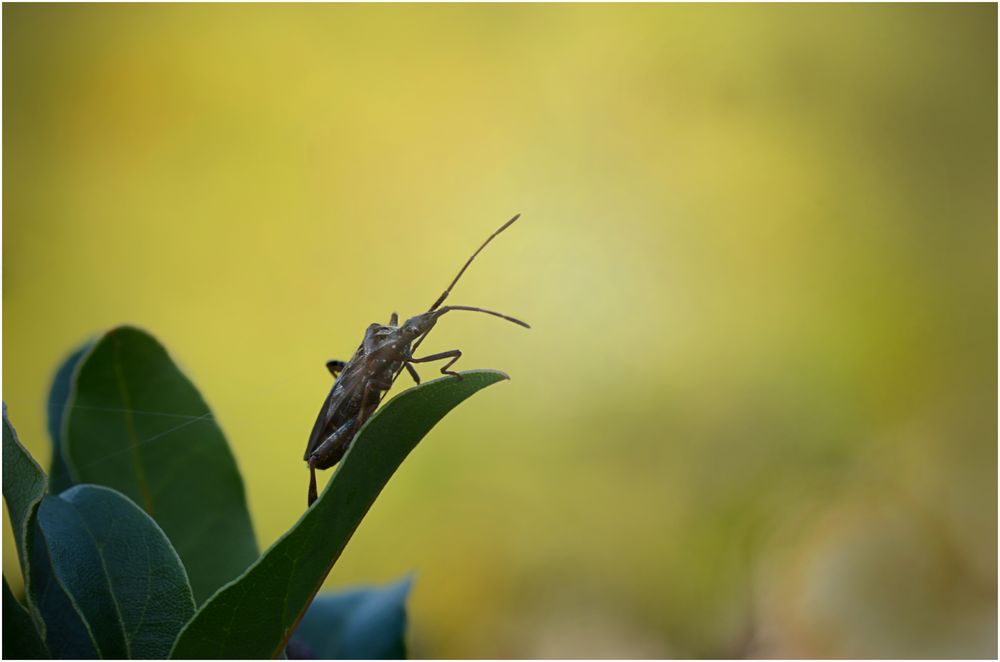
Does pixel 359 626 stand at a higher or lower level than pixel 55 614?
lower

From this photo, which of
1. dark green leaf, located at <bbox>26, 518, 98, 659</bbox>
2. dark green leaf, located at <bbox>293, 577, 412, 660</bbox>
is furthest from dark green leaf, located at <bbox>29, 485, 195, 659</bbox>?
dark green leaf, located at <bbox>293, 577, 412, 660</bbox>

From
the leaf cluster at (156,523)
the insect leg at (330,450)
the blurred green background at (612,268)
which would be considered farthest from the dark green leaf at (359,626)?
the blurred green background at (612,268)

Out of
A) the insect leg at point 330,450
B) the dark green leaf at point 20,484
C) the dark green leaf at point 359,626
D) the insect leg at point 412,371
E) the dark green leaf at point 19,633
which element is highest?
the dark green leaf at point 20,484

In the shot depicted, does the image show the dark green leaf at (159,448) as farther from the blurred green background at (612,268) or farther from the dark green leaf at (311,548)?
the blurred green background at (612,268)

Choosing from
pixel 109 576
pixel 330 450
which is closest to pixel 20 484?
pixel 109 576

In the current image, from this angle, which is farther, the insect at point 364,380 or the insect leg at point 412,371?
the insect leg at point 412,371

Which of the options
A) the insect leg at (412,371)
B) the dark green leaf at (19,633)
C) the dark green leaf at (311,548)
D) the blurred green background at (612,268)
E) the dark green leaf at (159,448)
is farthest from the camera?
the blurred green background at (612,268)

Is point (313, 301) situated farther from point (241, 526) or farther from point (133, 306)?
point (241, 526)

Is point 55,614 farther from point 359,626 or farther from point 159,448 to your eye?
point 359,626
